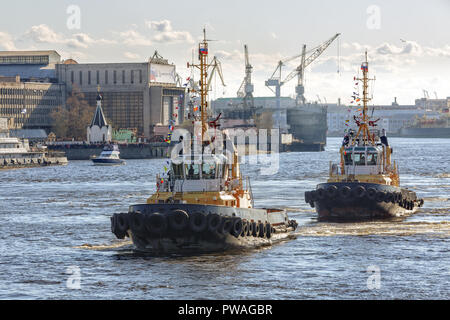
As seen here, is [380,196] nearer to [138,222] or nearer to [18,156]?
[138,222]

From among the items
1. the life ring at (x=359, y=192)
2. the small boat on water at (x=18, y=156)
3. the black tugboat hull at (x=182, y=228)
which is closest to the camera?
the black tugboat hull at (x=182, y=228)

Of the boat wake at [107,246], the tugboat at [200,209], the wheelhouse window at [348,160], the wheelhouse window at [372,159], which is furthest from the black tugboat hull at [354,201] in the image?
the boat wake at [107,246]

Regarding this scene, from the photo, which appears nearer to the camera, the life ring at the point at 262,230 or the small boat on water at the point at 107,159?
the life ring at the point at 262,230

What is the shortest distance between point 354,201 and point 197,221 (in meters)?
19.4

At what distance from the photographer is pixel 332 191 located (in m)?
57.4

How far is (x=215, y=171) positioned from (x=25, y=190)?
51911 mm

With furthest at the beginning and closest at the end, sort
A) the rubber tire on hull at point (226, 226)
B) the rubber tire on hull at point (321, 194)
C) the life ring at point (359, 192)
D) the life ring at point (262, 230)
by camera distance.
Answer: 1. the rubber tire on hull at point (321, 194)
2. the life ring at point (359, 192)
3. the life ring at point (262, 230)
4. the rubber tire on hull at point (226, 226)

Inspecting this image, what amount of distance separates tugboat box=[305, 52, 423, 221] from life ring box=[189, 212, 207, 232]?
1895cm

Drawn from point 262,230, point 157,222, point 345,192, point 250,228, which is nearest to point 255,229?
point 250,228

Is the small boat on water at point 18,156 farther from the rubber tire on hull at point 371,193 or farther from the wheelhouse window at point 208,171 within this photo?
the wheelhouse window at point 208,171

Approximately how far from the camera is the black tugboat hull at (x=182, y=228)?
3956 centimetres
